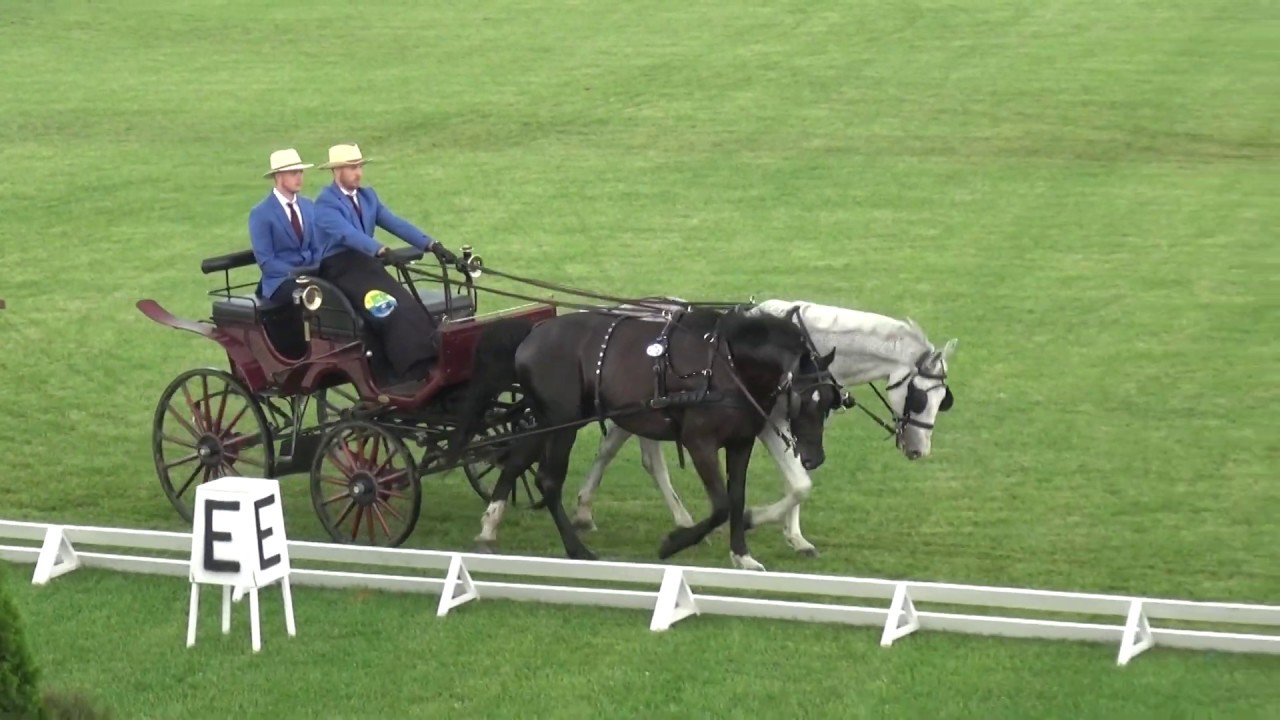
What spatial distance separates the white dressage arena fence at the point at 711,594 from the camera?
8539 millimetres

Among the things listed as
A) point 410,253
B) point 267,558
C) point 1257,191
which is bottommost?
point 1257,191

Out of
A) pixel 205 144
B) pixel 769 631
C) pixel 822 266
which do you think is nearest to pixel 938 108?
pixel 822 266

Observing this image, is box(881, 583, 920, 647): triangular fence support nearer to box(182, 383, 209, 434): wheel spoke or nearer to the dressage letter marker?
the dressage letter marker

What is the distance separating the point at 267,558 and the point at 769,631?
239 cm

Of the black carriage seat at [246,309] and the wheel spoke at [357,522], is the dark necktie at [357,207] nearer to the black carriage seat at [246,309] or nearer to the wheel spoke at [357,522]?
the black carriage seat at [246,309]

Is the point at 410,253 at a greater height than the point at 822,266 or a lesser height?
greater

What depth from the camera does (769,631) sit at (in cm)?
892

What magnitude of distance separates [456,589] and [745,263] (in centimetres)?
978

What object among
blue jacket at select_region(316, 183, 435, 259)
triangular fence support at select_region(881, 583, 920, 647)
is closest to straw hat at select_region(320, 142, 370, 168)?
blue jacket at select_region(316, 183, 435, 259)

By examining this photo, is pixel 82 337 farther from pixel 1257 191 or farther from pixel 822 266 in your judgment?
pixel 1257 191

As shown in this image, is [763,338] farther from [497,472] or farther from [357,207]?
[497,472]

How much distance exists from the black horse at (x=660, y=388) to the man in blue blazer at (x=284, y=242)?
119 cm

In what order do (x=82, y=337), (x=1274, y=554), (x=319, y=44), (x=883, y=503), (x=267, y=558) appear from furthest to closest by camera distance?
1. (x=319, y=44)
2. (x=82, y=337)
3. (x=883, y=503)
4. (x=1274, y=554)
5. (x=267, y=558)

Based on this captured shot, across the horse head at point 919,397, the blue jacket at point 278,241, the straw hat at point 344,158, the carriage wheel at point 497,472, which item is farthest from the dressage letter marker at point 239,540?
the horse head at point 919,397
